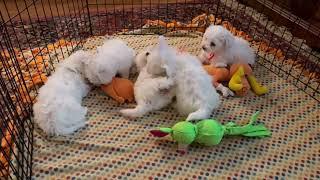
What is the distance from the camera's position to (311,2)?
8.14 feet

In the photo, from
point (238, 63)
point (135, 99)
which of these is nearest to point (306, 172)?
point (238, 63)

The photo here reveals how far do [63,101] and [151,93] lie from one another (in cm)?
42

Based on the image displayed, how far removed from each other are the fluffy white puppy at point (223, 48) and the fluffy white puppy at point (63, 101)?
26.6 inches

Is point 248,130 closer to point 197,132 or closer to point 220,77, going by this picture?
point 197,132

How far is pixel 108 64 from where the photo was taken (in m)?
1.77

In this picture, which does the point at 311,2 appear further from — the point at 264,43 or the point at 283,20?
the point at 264,43

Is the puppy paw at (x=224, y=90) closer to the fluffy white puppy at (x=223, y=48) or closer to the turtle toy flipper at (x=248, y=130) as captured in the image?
the fluffy white puppy at (x=223, y=48)

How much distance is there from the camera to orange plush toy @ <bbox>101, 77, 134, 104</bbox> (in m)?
1.82

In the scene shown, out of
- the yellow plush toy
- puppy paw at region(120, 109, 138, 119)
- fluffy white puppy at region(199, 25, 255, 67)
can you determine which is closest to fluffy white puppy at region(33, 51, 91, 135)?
puppy paw at region(120, 109, 138, 119)

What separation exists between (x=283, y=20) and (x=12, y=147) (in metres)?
2.02

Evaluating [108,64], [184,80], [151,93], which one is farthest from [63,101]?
[184,80]

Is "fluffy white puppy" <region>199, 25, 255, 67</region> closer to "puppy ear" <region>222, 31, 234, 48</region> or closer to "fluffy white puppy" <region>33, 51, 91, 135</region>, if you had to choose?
"puppy ear" <region>222, 31, 234, 48</region>

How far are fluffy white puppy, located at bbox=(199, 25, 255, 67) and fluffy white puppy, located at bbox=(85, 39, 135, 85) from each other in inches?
18.0

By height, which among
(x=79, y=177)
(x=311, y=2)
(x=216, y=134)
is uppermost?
(x=311, y=2)
